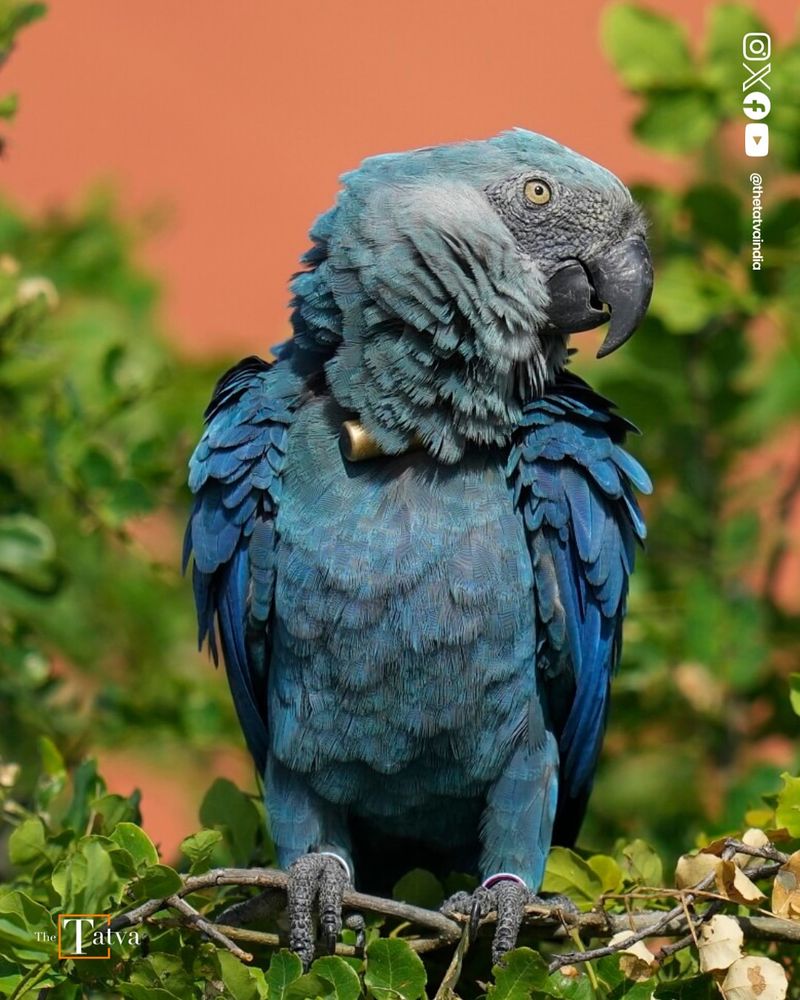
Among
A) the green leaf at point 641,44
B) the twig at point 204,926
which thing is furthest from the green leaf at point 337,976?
the green leaf at point 641,44

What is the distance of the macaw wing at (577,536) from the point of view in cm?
264

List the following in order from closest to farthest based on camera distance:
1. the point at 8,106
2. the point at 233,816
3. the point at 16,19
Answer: the point at 233,816, the point at 8,106, the point at 16,19

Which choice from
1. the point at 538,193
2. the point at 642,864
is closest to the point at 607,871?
the point at 642,864

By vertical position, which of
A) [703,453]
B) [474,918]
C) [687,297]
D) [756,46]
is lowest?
[474,918]

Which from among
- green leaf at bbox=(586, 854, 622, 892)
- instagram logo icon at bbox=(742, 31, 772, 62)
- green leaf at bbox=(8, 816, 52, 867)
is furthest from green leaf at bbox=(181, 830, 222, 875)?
instagram logo icon at bbox=(742, 31, 772, 62)

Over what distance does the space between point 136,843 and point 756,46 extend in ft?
8.20

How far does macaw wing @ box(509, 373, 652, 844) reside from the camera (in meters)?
2.64

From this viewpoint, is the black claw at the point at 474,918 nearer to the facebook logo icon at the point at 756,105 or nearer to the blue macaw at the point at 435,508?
the blue macaw at the point at 435,508

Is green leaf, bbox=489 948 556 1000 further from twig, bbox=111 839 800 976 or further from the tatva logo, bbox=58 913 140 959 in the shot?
the tatva logo, bbox=58 913 140 959

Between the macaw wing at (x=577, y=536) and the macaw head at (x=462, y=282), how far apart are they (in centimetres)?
8

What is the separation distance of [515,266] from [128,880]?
1286 millimetres

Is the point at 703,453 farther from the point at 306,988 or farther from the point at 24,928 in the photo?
the point at 24,928

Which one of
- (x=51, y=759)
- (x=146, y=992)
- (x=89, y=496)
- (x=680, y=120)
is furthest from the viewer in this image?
(x=680, y=120)

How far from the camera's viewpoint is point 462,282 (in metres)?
2.54
